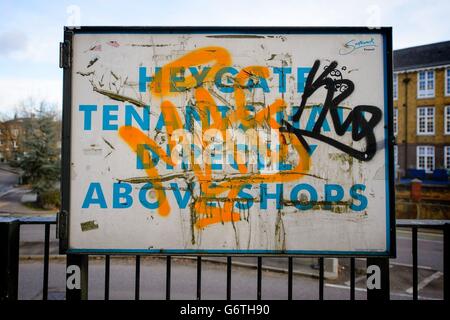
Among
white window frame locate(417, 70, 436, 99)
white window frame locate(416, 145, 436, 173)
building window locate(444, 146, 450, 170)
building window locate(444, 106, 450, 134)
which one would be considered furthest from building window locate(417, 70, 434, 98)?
building window locate(444, 146, 450, 170)

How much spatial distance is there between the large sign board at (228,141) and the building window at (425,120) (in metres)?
39.2

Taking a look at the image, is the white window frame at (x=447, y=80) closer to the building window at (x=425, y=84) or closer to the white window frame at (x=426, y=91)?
the white window frame at (x=426, y=91)

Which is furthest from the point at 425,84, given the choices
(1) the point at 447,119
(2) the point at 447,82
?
(1) the point at 447,119

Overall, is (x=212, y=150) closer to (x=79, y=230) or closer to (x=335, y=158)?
(x=335, y=158)

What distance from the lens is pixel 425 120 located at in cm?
3534

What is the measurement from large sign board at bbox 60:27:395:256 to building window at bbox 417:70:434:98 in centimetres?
3950

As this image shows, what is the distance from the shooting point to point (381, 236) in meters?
2.54

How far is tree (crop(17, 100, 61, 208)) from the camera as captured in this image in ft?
82.4

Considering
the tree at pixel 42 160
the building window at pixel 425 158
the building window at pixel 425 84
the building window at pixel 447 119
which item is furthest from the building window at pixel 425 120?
the tree at pixel 42 160

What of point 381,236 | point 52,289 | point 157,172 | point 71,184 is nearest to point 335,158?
point 381,236

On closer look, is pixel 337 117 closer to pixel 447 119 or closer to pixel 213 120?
pixel 213 120

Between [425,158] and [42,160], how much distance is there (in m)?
39.4

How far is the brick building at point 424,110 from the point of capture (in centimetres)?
3400
